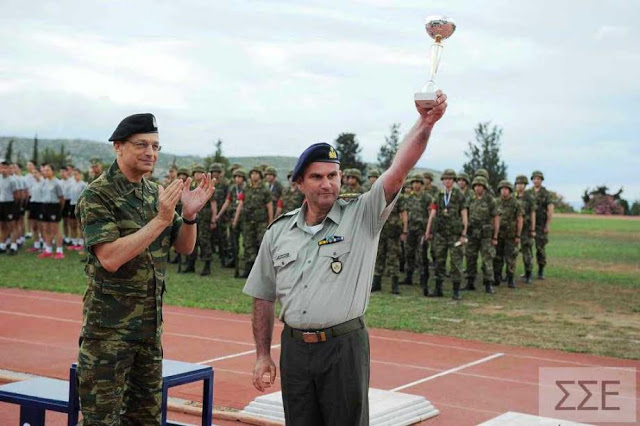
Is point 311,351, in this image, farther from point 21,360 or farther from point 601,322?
point 601,322

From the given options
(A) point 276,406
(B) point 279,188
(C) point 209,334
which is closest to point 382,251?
(B) point 279,188

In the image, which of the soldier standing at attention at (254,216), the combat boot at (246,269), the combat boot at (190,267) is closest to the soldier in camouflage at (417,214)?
the soldier standing at attention at (254,216)

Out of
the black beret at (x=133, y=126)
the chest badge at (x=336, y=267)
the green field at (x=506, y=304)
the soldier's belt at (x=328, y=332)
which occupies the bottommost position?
the green field at (x=506, y=304)

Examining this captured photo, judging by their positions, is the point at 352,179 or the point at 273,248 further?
the point at 352,179

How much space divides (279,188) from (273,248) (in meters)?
14.4

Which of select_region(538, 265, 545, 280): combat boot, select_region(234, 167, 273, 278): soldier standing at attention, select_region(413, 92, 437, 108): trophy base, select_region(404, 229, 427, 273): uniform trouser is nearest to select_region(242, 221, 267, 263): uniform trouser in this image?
select_region(234, 167, 273, 278): soldier standing at attention

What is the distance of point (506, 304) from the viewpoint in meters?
14.6

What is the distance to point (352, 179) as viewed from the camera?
16.0m

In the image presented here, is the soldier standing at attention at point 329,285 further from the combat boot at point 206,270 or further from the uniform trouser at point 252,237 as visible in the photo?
the combat boot at point 206,270

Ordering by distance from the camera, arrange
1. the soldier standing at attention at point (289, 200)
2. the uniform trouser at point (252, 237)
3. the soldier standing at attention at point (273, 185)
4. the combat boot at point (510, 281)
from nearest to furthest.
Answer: the combat boot at point (510, 281)
the uniform trouser at point (252, 237)
the soldier standing at attention at point (289, 200)
the soldier standing at attention at point (273, 185)

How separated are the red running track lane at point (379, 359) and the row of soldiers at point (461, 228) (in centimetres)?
414

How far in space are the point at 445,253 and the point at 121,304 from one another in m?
11.5

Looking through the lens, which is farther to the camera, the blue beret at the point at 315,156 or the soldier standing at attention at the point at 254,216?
the soldier standing at attention at the point at 254,216

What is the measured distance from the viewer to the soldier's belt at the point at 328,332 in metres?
4.14
